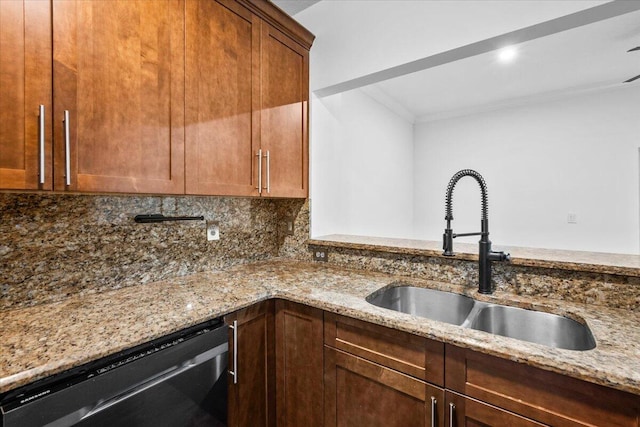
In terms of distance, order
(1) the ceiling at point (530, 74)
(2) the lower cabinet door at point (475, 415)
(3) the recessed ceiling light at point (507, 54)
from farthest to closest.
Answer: (3) the recessed ceiling light at point (507, 54)
(1) the ceiling at point (530, 74)
(2) the lower cabinet door at point (475, 415)

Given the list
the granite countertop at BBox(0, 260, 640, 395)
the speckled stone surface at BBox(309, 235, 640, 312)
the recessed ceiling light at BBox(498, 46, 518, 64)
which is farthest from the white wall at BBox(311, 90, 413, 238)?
the recessed ceiling light at BBox(498, 46, 518, 64)

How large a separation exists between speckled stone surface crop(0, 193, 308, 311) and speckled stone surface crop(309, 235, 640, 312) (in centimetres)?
79

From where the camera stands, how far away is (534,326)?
4.12ft

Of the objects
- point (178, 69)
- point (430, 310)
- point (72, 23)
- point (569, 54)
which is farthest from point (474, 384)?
point (569, 54)

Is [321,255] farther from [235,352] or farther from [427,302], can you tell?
[235,352]

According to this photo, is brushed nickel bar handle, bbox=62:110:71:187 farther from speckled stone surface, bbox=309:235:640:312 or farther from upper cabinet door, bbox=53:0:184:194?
speckled stone surface, bbox=309:235:640:312

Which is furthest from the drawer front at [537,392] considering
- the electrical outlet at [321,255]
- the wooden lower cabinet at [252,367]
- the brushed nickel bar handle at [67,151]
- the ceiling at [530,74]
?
the ceiling at [530,74]

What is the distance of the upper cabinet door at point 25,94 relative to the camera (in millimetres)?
875

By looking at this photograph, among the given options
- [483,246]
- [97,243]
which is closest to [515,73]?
[483,246]

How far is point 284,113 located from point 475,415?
166 centimetres

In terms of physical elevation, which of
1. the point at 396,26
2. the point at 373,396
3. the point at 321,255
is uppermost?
the point at 396,26

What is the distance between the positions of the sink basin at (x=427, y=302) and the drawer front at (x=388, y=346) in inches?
8.4

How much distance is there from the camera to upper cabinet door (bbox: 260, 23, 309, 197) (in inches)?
67.4

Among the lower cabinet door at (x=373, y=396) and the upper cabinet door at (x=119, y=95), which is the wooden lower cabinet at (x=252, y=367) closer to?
the lower cabinet door at (x=373, y=396)
